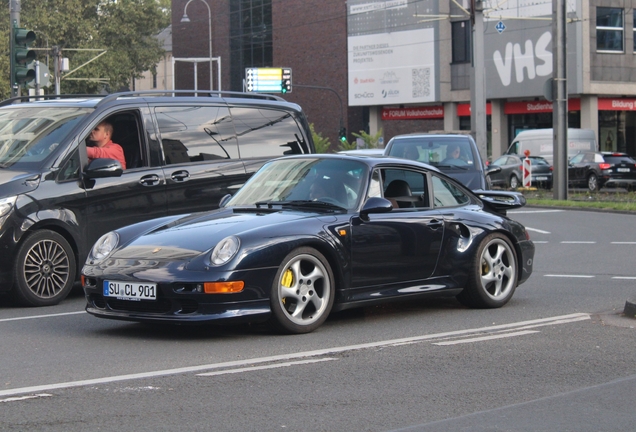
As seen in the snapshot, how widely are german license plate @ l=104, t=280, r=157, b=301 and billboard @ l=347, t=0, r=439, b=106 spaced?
52.2 metres

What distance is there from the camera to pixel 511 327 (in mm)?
8234

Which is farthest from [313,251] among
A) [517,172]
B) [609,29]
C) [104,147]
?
[609,29]

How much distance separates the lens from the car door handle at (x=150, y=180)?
10.5m

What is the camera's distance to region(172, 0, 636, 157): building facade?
51.4 meters

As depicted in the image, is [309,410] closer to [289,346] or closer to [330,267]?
[289,346]

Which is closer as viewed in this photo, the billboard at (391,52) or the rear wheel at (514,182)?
the rear wheel at (514,182)

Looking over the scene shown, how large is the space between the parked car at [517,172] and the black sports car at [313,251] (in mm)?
30804

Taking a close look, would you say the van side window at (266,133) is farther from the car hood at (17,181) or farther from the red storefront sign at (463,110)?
the red storefront sign at (463,110)

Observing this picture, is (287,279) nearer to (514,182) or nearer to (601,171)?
(601,171)

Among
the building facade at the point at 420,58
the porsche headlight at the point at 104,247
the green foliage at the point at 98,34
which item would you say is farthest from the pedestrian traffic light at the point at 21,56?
the green foliage at the point at 98,34

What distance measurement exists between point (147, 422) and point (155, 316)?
95.2 inches

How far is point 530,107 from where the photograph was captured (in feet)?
181

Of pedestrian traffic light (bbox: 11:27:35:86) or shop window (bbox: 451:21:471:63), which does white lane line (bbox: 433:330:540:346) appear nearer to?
pedestrian traffic light (bbox: 11:27:35:86)

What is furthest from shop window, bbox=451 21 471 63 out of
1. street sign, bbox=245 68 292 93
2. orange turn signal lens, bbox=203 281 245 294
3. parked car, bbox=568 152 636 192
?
orange turn signal lens, bbox=203 281 245 294
